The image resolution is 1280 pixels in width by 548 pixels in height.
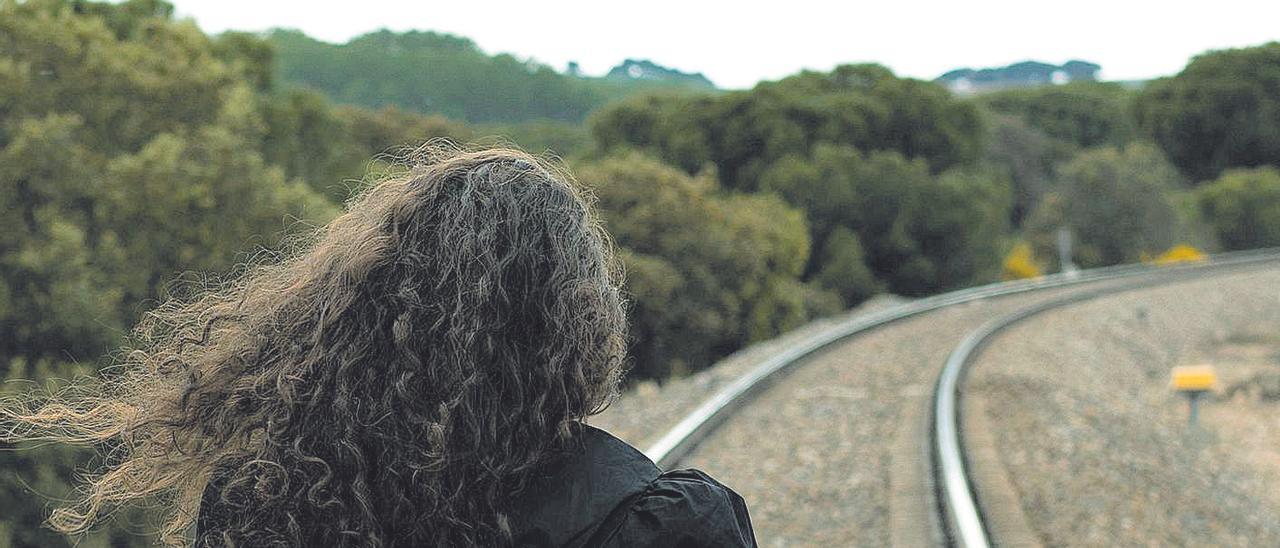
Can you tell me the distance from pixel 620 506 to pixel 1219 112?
236ft

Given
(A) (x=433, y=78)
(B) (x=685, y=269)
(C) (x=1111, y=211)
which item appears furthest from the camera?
(A) (x=433, y=78)

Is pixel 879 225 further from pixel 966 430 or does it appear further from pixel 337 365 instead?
pixel 337 365

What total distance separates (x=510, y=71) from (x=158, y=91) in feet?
241

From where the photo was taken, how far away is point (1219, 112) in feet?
214

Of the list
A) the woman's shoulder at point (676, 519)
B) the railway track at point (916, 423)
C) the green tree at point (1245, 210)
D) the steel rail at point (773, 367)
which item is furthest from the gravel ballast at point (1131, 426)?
the green tree at point (1245, 210)

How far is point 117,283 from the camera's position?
14.9 metres

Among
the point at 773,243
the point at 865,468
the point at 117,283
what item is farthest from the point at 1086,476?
the point at 773,243

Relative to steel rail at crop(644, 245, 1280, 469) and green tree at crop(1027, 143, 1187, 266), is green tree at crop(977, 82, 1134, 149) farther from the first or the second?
steel rail at crop(644, 245, 1280, 469)

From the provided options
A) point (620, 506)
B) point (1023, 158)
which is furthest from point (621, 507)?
point (1023, 158)

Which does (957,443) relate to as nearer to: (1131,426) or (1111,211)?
(1131,426)

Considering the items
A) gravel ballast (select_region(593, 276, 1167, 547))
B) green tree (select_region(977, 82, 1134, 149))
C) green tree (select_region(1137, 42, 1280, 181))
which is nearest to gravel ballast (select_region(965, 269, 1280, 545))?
gravel ballast (select_region(593, 276, 1167, 547))

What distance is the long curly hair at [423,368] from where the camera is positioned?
1.68 metres

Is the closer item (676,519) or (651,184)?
(676,519)

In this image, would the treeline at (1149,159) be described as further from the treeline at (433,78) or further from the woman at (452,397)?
the woman at (452,397)
